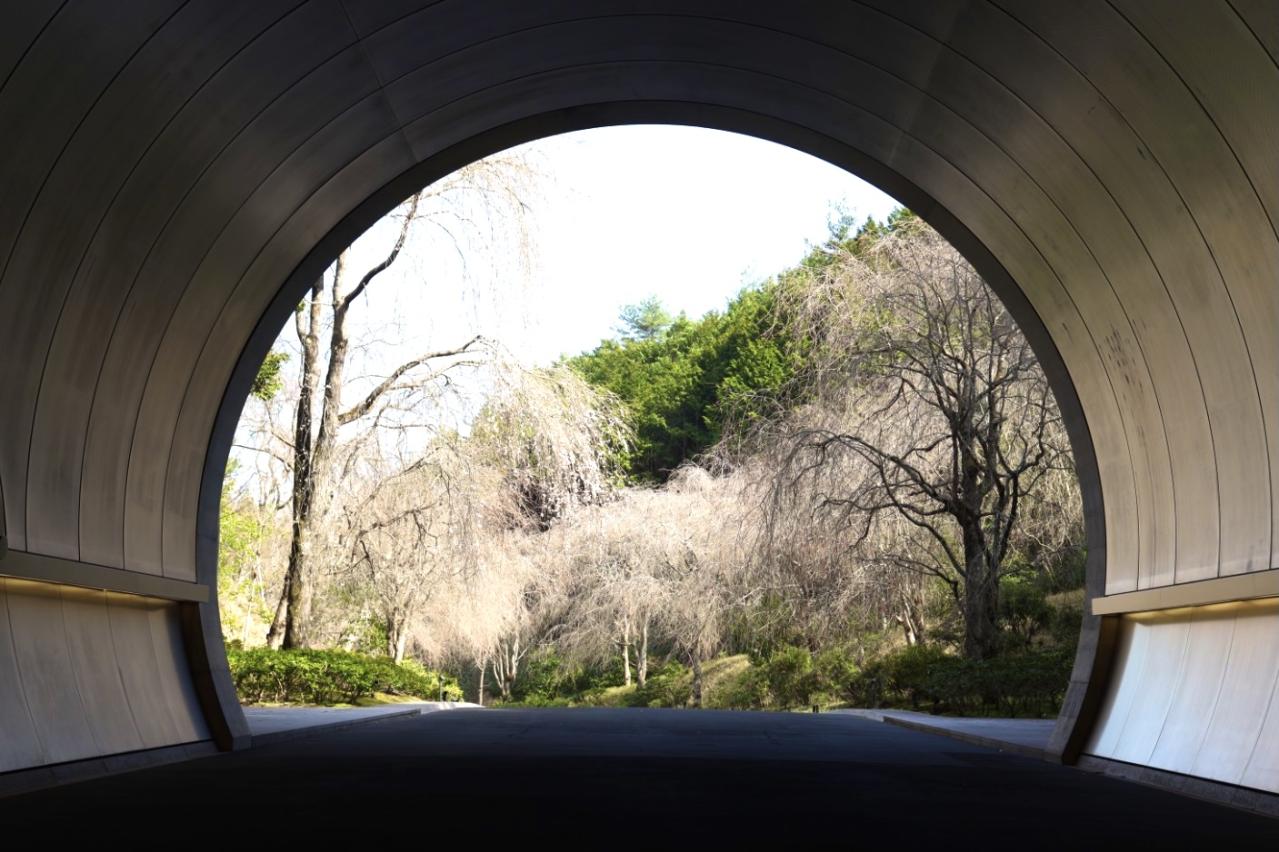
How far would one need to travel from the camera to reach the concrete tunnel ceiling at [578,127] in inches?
295

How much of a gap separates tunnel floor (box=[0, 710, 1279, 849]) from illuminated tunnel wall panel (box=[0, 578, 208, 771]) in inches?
13.5

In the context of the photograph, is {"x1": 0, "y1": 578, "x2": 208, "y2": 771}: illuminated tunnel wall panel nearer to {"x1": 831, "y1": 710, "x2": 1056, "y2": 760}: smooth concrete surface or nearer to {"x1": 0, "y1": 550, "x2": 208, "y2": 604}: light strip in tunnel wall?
{"x1": 0, "y1": 550, "x2": 208, "y2": 604}: light strip in tunnel wall

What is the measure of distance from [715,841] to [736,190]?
64.3 m

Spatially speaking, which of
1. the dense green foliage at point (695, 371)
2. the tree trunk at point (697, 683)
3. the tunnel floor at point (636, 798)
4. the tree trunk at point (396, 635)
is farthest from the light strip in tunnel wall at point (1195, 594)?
the dense green foliage at point (695, 371)

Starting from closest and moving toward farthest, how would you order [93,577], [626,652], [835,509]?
1. [93,577]
2. [835,509]
3. [626,652]

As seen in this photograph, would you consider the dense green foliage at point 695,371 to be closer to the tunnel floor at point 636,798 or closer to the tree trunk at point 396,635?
the tree trunk at point 396,635

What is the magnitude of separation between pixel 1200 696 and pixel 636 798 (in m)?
3.73

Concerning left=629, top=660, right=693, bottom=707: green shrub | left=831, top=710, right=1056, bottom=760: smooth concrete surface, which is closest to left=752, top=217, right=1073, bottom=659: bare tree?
left=831, top=710, right=1056, bottom=760: smooth concrete surface

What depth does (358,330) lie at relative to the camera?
2342 cm

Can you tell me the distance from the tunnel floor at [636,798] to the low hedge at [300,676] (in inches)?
300

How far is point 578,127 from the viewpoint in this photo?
11.7 meters

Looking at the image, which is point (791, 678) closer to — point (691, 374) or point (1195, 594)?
point (1195, 594)

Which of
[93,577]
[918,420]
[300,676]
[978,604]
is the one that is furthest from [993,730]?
[300,676]

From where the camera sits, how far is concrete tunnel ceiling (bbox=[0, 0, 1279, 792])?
24.6 ft
